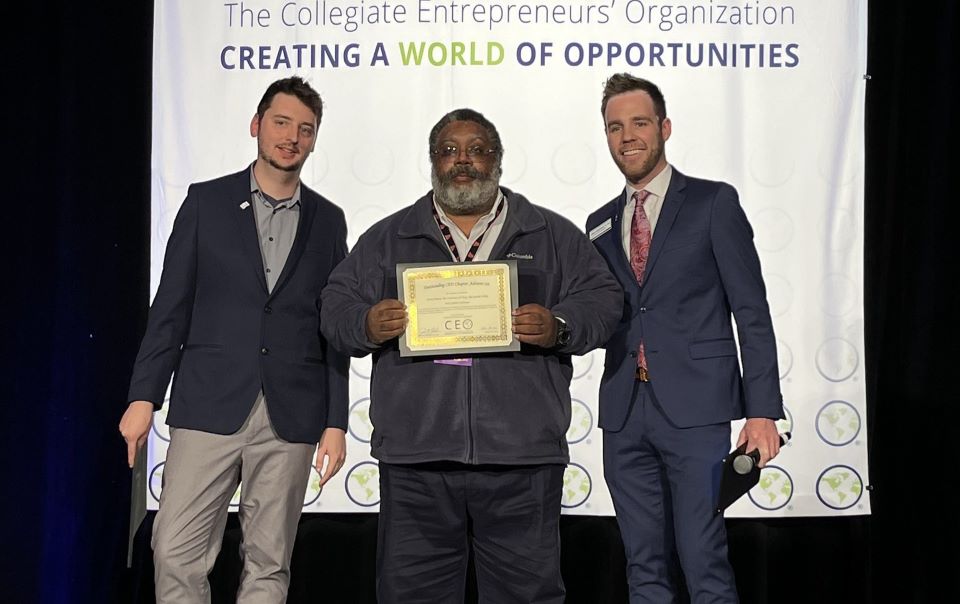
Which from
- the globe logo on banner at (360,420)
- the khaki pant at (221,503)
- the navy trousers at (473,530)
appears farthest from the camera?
the globe logo on banner at (360,420)

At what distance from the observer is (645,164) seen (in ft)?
10.8

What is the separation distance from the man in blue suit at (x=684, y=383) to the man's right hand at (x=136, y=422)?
1.41 meters

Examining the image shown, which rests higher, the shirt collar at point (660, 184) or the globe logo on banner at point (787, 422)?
the shirt collar at point (660, 184)

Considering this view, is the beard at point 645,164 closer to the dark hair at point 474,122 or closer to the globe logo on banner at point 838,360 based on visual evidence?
the dark hair at point 474,122

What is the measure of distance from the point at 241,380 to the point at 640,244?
4.27 feet

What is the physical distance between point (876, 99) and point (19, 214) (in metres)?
3.25

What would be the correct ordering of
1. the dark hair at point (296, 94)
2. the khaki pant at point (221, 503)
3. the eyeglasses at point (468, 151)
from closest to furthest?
the eyeglasses at point (468, 151) < the khaki pant at point (221, 503) < the dark hair at point (296, 94)

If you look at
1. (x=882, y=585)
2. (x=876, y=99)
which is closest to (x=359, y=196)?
(x=876, y=99)

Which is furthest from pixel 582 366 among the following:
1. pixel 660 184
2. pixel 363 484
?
pixel 363 484

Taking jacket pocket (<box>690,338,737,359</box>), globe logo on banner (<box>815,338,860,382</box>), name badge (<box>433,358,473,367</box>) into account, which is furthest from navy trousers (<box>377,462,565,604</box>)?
globe logo on banner (<box>815,338,860,382</box>)

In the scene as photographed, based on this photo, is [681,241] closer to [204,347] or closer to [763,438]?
[763,438]

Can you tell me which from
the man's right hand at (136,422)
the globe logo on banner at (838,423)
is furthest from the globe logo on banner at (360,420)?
the globe logo on banner at (838,423)

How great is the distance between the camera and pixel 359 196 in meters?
3.78

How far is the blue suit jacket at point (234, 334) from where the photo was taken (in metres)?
3.07
